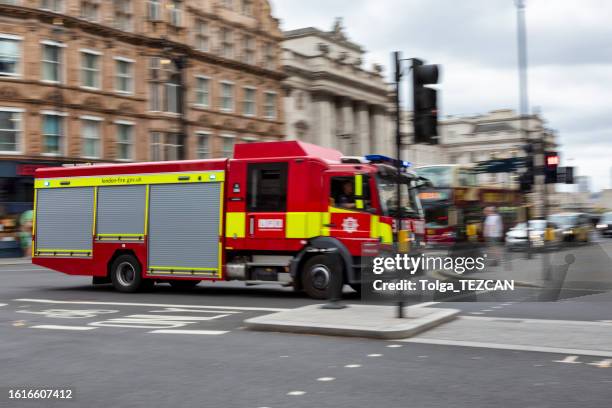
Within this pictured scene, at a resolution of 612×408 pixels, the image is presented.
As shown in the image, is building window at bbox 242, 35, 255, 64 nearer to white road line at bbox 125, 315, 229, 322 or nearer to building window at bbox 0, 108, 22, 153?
building window at bbox 0, 108, 22, 153

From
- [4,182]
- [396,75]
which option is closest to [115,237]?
[396,75]

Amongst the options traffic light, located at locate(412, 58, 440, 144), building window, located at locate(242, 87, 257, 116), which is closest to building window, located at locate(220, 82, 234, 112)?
building window, located at locate(242, 87, 257, 116)

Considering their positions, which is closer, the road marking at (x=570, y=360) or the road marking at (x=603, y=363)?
the road marking at (x=603, y=363)

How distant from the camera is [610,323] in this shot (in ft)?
35.2

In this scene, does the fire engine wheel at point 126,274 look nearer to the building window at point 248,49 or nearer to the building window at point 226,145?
the building window at point 226,145

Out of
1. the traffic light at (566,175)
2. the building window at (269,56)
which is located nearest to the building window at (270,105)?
the building window at (269,56)

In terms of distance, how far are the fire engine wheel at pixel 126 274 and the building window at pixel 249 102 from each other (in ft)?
A: 112

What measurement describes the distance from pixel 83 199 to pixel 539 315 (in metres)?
11.0

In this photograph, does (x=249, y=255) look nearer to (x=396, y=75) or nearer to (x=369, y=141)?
(x=396, y=75)

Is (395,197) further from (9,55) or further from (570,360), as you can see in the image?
(9,55)

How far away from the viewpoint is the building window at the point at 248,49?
167ft

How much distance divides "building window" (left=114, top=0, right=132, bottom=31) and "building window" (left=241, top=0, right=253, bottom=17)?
1114 centimetres

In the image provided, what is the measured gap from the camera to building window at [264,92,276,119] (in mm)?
52588

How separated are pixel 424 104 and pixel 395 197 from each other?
4559mm
